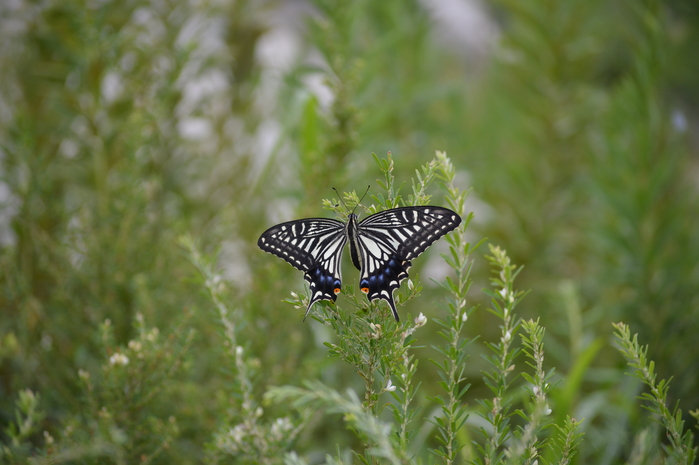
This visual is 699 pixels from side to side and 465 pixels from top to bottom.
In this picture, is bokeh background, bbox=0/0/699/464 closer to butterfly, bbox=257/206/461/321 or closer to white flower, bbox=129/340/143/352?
white flower, bbox=129/340/143/352

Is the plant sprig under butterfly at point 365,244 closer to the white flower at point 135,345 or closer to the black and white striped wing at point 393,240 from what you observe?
the black and white striped wing at point 393,240

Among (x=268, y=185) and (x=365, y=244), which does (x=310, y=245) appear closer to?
(x=365, y=244)

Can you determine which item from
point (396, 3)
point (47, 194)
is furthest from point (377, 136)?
point (47, 194)

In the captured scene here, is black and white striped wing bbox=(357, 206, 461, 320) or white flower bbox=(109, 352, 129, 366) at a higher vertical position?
black and white striped wing bbox=(357, 206, 461, 320)

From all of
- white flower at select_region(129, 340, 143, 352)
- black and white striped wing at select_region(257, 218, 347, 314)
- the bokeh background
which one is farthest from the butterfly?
white flower at select_region(129, 340, 143, 352)

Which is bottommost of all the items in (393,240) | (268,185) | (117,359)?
(117,359)

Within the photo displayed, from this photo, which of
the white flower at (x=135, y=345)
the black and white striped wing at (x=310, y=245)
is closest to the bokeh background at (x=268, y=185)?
the white flower at (x=135, y=345)

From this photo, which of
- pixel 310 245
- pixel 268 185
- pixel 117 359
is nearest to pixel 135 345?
pixel 117 359
